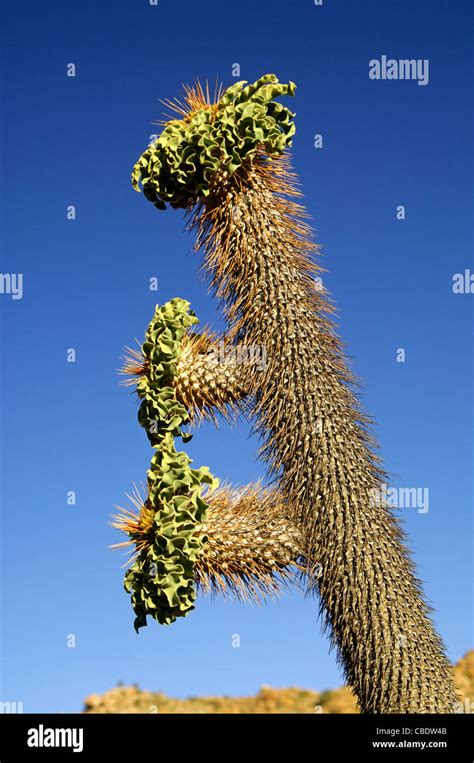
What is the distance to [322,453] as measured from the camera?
782cm

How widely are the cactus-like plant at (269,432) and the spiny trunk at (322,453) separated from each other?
1cm

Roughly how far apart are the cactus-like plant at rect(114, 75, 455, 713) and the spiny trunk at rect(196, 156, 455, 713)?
1 centimetres

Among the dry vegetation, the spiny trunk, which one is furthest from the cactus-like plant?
the dry vegetation

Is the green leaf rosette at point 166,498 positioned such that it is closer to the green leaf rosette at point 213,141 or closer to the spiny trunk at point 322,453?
the spiny trunk at point 322,453

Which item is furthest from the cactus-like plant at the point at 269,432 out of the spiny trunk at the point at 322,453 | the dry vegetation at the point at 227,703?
the dry vegetation at the point at 227,703

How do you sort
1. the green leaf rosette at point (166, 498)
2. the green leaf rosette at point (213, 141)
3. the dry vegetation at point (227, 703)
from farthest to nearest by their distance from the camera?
the dry vegetation at point (227, 703) < the green leaf rosette at point (213, 141) < the green leaf rosette at point (166, 498)

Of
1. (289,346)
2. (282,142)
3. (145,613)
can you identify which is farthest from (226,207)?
(145,613)

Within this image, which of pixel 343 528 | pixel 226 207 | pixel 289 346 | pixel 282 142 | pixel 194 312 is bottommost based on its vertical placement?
pixel 343 528

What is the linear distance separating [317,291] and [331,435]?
163 cm

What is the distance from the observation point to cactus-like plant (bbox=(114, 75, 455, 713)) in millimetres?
7555

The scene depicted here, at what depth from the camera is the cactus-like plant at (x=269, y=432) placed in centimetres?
755

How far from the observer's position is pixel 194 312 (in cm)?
876
